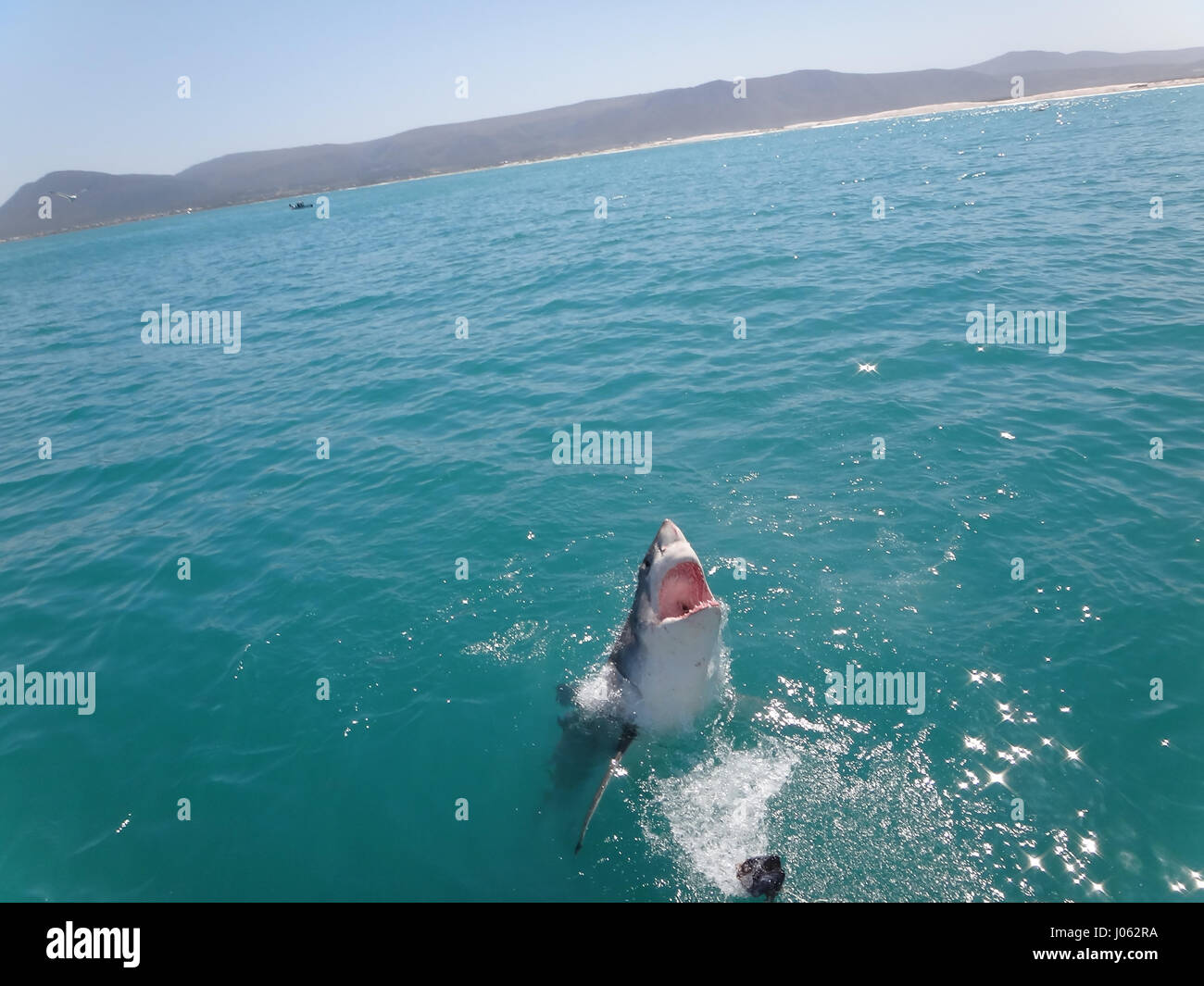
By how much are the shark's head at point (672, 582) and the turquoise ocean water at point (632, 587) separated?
1.90 metres

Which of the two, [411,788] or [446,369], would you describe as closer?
[411,788]

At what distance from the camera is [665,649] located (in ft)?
28.6

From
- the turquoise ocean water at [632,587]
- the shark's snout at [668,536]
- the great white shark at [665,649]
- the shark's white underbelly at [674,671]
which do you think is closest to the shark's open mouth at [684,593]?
the great white shark at [665,649]

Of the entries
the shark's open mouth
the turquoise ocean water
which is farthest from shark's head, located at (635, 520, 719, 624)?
the turquoise ocean water

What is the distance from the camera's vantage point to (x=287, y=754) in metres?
9.94

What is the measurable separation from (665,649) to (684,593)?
30.2 inches

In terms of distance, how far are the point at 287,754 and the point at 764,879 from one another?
681cm

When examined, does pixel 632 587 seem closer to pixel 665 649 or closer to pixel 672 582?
pixel 665 649

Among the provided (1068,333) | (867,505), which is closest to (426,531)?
(867,505)

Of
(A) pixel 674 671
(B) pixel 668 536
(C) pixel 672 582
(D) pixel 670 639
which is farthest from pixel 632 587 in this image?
(B) pixel 668 536

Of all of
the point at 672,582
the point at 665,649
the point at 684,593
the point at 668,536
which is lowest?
the point at 665,649

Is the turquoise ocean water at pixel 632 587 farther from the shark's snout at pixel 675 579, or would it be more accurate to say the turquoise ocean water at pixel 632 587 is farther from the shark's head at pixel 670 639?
the shark's snout at pixel 675 579

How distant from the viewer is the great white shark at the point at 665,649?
8.42 metres
